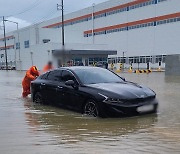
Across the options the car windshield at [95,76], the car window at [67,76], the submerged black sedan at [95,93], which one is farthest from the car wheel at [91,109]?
the car window at [67,76]

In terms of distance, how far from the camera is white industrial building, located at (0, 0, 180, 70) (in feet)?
180

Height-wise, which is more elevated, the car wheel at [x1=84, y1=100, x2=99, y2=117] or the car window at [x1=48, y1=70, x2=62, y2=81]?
the car window at [x1=48, y1=70, x2=62, y2=81]

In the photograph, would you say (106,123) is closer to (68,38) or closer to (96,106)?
(96,106)

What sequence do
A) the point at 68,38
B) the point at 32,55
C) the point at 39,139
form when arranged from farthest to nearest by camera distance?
the point at 68,38 < the point at 32,55 < the point at 39,139

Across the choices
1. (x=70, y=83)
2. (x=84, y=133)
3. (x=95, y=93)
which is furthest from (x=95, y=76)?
(x=84, y=133)

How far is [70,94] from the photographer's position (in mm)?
8938

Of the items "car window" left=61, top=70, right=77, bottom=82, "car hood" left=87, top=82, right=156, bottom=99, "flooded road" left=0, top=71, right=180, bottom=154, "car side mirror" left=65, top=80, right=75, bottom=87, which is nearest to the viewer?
"flooded road" left=0, top=71, right=180, bottom=154

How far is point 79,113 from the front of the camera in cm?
868

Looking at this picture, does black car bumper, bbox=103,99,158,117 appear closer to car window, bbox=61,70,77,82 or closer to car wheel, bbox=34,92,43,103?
car window, bbox=61,70,77,82

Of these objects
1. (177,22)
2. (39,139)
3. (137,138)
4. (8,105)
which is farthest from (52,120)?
(177,22)

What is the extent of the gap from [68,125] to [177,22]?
48.8 meters

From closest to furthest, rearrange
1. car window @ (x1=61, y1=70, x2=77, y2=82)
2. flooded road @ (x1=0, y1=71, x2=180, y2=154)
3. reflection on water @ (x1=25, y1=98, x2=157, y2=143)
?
flooded road @ (x1=0, y1=71, x2=180, y2=154) < reflection on water @ (x1=25, y1=98, x2=157, y2=143) < car window @ (x1=61, y1=70, x2=77, y2=82)

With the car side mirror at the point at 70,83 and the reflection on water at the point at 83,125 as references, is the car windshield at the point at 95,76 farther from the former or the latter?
the reflection on water at the point at 83,125

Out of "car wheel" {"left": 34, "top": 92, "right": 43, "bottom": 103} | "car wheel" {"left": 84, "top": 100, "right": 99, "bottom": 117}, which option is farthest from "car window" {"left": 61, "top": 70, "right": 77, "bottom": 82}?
"car wheel" {"left": 34, "top": 92, "right": 43, "bottom": 103}
